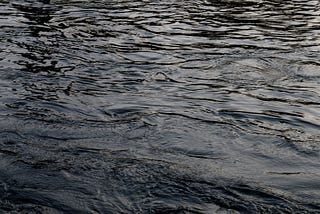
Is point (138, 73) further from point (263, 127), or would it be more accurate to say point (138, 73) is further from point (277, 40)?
point (277, 40)

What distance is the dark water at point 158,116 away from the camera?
14.8 feet

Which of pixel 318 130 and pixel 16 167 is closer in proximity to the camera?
pixel 16 167

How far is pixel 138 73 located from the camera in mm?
8203

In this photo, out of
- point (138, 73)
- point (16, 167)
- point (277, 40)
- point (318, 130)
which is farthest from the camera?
point (277, 40)

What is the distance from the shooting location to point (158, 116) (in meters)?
6.41

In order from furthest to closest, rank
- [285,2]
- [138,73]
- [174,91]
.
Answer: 1. [285,2]
2. [138,73]
3. [174,91]

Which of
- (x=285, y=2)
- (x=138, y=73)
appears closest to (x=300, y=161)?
(x=138, y=73)

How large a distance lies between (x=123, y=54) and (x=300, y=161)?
4792 mm

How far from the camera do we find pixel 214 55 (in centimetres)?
918

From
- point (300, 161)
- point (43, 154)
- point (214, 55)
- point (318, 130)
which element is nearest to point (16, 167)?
point (43, 154)

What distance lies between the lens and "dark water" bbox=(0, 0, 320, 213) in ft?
14.8

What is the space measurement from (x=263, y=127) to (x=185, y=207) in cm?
220

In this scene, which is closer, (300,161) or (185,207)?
(185,207)

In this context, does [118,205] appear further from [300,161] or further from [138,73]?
[138,73]
